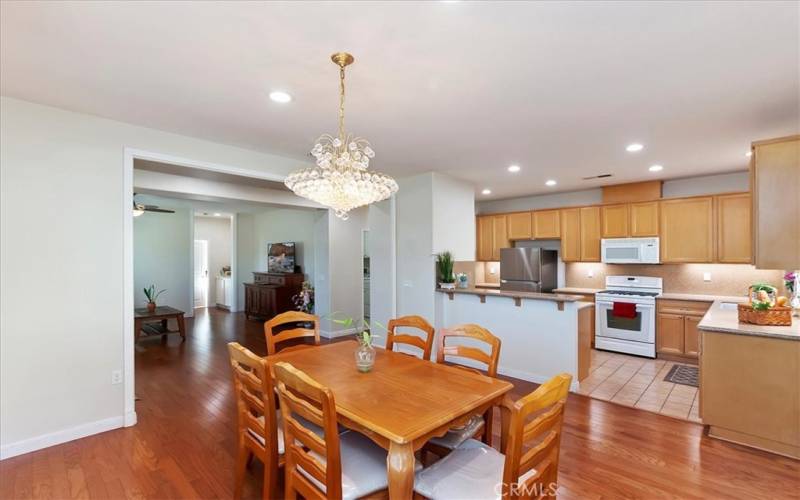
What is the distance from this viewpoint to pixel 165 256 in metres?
8.14

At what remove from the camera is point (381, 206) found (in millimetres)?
5641

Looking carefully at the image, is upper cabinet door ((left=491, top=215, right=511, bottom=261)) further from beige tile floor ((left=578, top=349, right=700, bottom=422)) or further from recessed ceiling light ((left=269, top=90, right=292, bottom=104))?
recessed ceiling light ((left=269, top=90, right=292, bottom=104))

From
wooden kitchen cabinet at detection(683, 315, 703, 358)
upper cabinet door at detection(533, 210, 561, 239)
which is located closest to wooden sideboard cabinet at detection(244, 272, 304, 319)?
upper cabinet door at detection(533, 210, 561, 239)

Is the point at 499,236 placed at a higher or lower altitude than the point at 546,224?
lower

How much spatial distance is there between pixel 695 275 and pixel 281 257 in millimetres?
7491

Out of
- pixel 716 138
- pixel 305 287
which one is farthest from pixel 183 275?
pixel 716 138

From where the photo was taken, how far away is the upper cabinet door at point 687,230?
4.92m

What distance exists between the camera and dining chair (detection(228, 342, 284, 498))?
1804 mm

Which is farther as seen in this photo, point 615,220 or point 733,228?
point 615,220

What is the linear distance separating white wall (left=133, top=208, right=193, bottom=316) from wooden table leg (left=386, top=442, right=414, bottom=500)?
831 cm

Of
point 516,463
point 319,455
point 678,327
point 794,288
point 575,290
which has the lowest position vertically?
point 678,327

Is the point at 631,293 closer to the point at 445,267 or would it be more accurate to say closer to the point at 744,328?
the point at 744,328

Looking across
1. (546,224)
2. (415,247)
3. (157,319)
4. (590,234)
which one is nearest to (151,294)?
(157,319)

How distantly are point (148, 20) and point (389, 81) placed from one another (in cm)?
130
